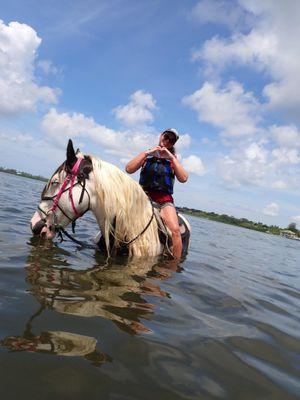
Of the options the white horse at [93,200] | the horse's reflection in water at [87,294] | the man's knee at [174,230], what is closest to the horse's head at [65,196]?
the white horse at [93,200]

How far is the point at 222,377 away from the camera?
2.75 meters

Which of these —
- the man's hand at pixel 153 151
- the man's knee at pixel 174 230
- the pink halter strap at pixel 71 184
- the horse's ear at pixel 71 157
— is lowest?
the man's knee at pixel 174 230

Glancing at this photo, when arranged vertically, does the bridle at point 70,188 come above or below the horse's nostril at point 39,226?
above

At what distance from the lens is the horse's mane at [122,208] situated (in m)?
5.84

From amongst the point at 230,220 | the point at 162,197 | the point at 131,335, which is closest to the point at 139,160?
the point at 162,197

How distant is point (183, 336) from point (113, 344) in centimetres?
79

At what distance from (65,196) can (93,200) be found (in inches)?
16.8

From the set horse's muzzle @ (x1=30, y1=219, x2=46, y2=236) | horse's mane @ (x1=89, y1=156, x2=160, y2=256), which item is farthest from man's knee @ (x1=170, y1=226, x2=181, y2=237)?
horse's muzzle @ (x1=30, y1=219, x2=46, y2=236)

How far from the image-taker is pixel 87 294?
4008 mm

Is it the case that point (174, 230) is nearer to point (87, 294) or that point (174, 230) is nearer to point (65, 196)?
point (65, 196)

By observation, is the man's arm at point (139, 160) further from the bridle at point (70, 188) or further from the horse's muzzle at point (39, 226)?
the horse's muzzle at point (39, 226)

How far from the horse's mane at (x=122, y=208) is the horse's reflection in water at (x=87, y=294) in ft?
1.26

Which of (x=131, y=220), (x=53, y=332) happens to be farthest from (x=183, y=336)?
(x=131, y=220)

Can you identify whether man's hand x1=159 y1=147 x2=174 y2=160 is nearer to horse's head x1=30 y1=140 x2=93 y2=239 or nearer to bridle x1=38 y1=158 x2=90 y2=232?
horse's head x1=30 y1=140 x2=93 y2=239
